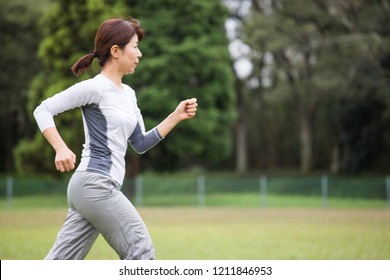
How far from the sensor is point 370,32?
3341 cm

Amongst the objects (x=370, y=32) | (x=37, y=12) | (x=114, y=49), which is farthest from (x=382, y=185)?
(x=114, y=49)

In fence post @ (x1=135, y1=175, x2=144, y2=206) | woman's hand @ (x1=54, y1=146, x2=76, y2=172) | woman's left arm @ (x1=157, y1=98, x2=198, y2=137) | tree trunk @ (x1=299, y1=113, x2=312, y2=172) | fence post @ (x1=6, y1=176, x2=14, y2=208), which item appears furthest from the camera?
tree trunk @ (x1=299, y1=113, x2=312, y2=172)

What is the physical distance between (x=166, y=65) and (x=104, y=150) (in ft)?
80.3

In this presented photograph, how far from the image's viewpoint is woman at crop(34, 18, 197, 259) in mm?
3910

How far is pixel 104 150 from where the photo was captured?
3.98 m

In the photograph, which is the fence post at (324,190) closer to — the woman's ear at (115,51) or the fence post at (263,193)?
the fence post at (263,193)

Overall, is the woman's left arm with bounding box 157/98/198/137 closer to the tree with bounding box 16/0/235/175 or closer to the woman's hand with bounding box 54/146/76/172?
the woman's hand with bounding box 54/146/76/172

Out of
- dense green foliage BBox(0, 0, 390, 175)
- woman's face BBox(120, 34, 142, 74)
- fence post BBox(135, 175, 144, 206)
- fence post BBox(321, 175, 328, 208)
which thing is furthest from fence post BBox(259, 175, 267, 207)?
woman's face BBox(120, 34, 142, 74)

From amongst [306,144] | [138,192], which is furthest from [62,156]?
[306,144]

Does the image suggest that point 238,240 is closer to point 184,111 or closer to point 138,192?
point 184,111

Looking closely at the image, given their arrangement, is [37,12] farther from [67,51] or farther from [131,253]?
[131,253]

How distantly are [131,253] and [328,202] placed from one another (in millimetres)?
A: 24820

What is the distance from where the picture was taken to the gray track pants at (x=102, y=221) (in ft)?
12.8

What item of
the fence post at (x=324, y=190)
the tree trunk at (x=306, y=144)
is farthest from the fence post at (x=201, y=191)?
the tree trunk at (x=306, y=144)
